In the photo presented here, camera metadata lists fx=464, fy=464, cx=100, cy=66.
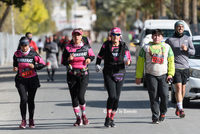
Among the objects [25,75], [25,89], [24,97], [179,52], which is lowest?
[24,97]

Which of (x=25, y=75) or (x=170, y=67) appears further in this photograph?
(x=170, y=67)

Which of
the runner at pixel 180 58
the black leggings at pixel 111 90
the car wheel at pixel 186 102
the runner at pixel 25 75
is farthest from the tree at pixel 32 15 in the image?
the black leggings at pixel 111 90

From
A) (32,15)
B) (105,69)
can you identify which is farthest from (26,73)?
(32,15)

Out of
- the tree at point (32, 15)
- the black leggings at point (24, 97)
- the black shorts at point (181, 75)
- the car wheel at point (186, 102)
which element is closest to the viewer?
the black leggings at point (24, 97)

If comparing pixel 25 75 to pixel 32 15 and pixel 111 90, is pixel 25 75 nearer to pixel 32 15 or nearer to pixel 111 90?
pixel 111 90

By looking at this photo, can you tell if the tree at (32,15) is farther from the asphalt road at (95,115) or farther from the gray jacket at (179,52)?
the gray jacket at (179,52)

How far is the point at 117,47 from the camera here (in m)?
8.41

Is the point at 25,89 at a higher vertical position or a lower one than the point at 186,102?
higher

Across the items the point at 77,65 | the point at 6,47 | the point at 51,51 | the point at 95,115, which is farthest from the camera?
the point at 6,47

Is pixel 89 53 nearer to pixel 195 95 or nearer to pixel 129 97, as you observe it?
pixel 195 95

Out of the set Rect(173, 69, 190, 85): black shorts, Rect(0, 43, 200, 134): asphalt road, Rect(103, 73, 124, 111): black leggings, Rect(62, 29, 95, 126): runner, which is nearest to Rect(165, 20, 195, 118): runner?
Rect(173, 69, 190, 85): black shorts

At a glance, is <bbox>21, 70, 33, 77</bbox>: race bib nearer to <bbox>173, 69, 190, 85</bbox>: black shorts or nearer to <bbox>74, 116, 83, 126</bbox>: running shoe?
<bbox>74, 116, 83, 126</bbox>: running shoe

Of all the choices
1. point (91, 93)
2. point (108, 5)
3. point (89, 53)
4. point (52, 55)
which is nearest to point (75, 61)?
point (89, 53)

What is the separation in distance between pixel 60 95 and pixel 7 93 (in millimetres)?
2016
